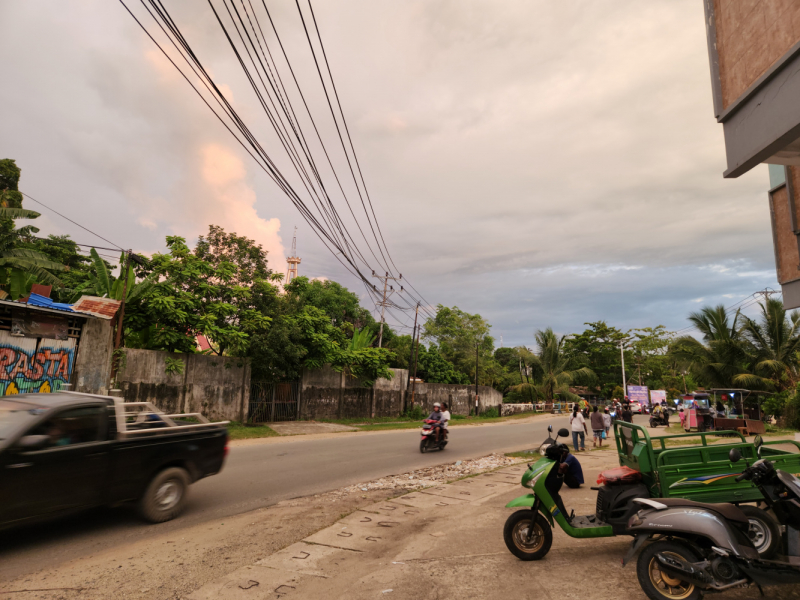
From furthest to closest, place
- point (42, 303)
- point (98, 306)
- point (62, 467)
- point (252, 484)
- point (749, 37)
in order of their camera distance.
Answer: point (98, 306) → point (42, 303) → point (252, 484) → point (749, 37) → point (62, 467)

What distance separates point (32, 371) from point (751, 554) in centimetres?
1686

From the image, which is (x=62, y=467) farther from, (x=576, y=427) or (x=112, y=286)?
(x=112, y=286)

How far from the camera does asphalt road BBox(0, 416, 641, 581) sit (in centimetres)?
505

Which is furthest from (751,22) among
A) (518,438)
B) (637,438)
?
(518,438)

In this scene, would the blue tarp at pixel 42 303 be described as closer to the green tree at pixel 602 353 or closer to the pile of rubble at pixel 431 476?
the pile of rubble at pixel 431 476

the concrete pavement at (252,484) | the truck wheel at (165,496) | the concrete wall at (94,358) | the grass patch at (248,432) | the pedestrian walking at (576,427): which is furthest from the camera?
the grass patch at (248,432)

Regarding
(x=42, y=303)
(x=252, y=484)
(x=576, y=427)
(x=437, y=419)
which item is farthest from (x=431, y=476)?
(x=42, y=303)

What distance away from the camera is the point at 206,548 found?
16.9 feet

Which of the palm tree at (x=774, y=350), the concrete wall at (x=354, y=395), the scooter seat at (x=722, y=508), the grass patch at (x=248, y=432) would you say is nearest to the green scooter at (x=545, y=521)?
the scooter seat at (x=722, y=508)

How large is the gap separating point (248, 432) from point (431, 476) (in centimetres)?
1009

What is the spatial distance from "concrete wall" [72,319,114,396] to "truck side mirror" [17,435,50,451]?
12.0 meters

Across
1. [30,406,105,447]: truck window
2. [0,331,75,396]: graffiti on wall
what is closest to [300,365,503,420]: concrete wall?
[0,331,75,396]: graffiti on wall

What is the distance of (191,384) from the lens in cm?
1831

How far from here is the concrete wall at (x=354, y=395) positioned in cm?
2367
